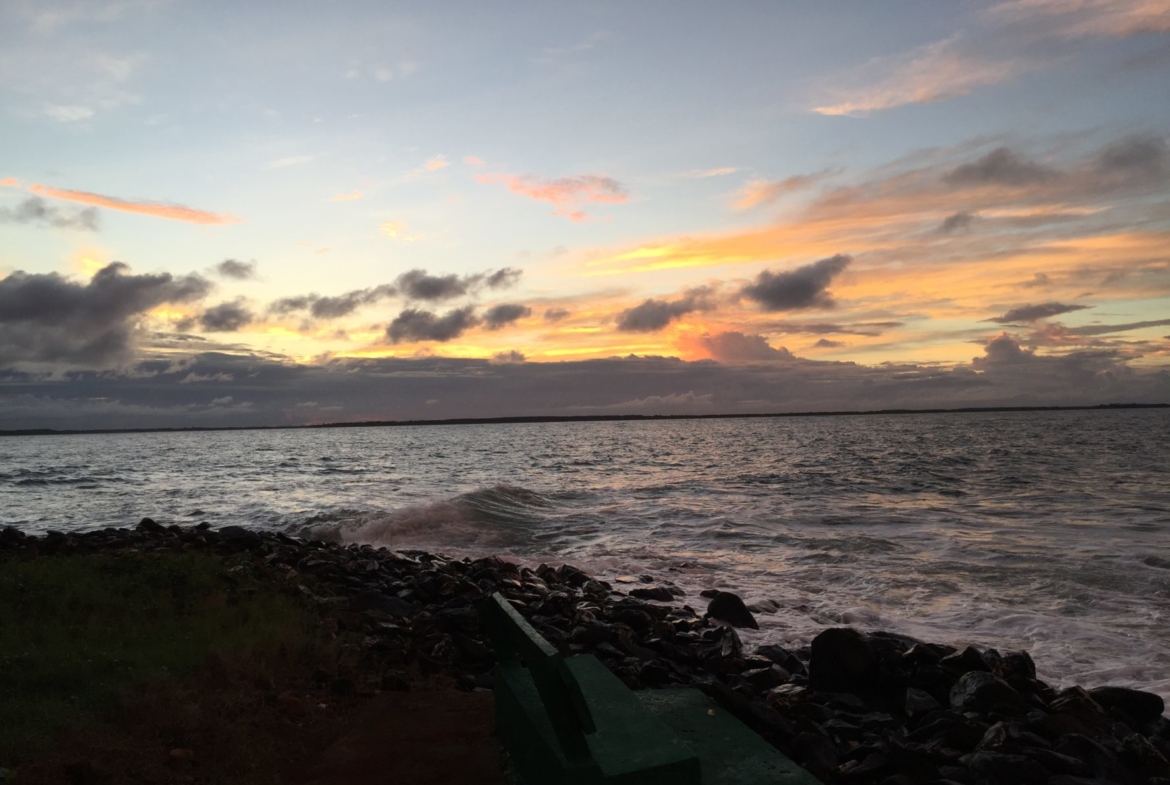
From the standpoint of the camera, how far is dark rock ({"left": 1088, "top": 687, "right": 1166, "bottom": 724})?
7016 mm

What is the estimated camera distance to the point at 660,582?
13602mm

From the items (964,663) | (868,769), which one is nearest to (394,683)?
(868,769)

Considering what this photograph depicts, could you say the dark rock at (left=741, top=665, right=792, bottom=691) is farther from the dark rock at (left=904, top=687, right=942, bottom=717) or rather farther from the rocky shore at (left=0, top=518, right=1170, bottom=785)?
the dark rock at (left=904, top=687, right=942, bottom=717)

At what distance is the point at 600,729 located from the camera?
10.7 feet

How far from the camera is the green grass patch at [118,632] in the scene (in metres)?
5.40

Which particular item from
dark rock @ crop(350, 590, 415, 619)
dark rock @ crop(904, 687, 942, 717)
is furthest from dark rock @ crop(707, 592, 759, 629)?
dark rock @ crop(350, 590, 415, 619)

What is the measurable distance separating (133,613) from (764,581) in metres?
10.2

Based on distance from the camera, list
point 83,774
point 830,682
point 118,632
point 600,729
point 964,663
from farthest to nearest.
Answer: point 964,663 < point 830,682 < point 118,632 < point 83,774 < point 600,729

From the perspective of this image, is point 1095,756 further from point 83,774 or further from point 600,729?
point 83,774

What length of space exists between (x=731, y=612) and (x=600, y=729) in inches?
311

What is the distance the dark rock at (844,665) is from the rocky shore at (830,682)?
12 millimetres

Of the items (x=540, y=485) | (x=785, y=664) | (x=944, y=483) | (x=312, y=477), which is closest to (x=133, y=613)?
(x=785, y=664)

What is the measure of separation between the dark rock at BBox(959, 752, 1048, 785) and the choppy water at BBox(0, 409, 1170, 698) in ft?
12.2

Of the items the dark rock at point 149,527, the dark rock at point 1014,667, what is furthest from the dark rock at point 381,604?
the dark rock at point 149,527
